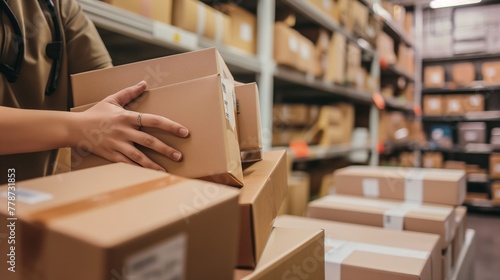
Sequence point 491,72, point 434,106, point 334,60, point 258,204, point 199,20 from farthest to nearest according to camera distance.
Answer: point 434,106 < point 491,72 < point 334,60 < point 199,20 < point 258,204

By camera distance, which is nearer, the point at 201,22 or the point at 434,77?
the point at 201,22

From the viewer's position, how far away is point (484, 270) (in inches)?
104

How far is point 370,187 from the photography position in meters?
1.58

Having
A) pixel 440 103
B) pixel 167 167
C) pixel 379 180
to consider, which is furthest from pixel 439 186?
pixel 440 103

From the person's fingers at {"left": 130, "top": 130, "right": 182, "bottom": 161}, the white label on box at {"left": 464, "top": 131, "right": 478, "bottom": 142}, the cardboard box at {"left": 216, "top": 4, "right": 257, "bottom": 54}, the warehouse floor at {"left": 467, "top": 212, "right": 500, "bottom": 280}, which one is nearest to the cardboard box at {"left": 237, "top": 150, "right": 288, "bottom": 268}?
the person's fingers at {"left": 130, "top": 130, "right": 182, "bottom": 161}

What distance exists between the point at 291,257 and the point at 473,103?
5.21m

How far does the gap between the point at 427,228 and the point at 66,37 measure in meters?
1.18

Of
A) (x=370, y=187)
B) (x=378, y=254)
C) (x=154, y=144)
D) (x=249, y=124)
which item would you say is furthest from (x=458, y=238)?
(x=154, y=144)

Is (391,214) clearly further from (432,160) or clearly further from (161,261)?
(432,160)

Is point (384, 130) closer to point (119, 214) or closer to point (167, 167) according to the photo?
point (167, 167)

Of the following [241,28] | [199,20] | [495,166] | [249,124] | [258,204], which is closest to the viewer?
[258,204]

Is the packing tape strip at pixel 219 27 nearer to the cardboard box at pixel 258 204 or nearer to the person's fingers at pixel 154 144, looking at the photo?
the cardboard box at pixel 258 204

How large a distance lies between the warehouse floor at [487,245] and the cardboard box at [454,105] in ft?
4.24

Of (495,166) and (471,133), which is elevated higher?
(471,133)
